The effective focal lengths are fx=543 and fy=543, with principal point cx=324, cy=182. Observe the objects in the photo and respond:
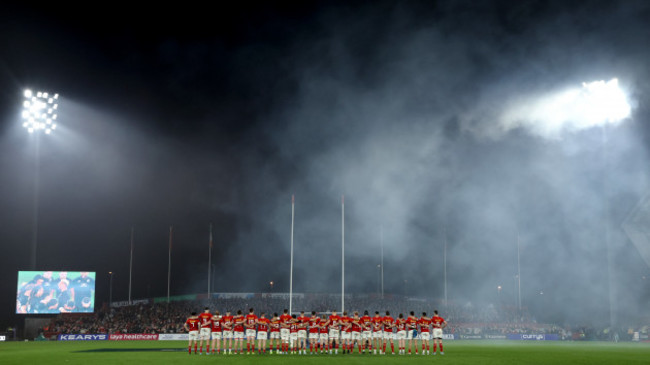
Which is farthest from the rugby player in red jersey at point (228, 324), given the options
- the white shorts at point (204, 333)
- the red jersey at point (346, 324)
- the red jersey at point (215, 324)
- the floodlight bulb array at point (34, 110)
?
the floodlight bulb array at point (34, 110)

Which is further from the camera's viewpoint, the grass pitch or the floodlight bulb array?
the floodlight bulb array

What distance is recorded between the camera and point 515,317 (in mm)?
57094

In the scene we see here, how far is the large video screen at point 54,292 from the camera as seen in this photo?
45312 mm

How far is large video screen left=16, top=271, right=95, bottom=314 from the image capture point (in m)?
45.3

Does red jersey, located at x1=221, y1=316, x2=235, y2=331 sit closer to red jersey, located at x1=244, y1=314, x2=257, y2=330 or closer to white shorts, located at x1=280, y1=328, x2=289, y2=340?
red jersey, located at x1=244, y1=314, x2=257, y2=330

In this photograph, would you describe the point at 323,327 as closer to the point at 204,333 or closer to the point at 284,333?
the point at 284,333

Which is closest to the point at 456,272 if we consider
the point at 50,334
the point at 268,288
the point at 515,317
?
the point at 515,317

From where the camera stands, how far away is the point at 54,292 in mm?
45812

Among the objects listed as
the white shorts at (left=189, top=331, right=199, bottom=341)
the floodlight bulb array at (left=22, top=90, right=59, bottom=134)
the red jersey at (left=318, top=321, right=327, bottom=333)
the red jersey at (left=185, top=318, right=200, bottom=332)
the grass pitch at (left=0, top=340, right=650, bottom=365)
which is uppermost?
the floodlight bulb array at (left=22, top=90, right=59, bottom=134)

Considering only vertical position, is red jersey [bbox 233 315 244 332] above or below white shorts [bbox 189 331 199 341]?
above

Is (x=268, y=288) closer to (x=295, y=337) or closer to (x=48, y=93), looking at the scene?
(x=48, y=93)

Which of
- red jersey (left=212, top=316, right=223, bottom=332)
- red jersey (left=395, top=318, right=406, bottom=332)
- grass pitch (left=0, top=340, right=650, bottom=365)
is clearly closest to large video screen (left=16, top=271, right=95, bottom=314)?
grass pitch (left=0, top=340, right=650, bottom=365)

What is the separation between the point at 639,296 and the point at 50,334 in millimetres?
54017

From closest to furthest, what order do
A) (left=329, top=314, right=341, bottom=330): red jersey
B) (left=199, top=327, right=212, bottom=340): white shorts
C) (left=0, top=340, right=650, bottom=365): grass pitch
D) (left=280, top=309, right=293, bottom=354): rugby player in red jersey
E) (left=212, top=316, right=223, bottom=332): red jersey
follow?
1. (left=0, top=340, right=650, bottom=365): grass pitch
2. (left=199, top=327, right=212, bottom=340): white shorts
3. (left=212, top=316, right=223, bottom=332): red jersey
4. (left=280, top=309, right=293, bottom=354): rugby player in red jersey
5. (left=329, top=314, right=341, bottom=330): red jersey
